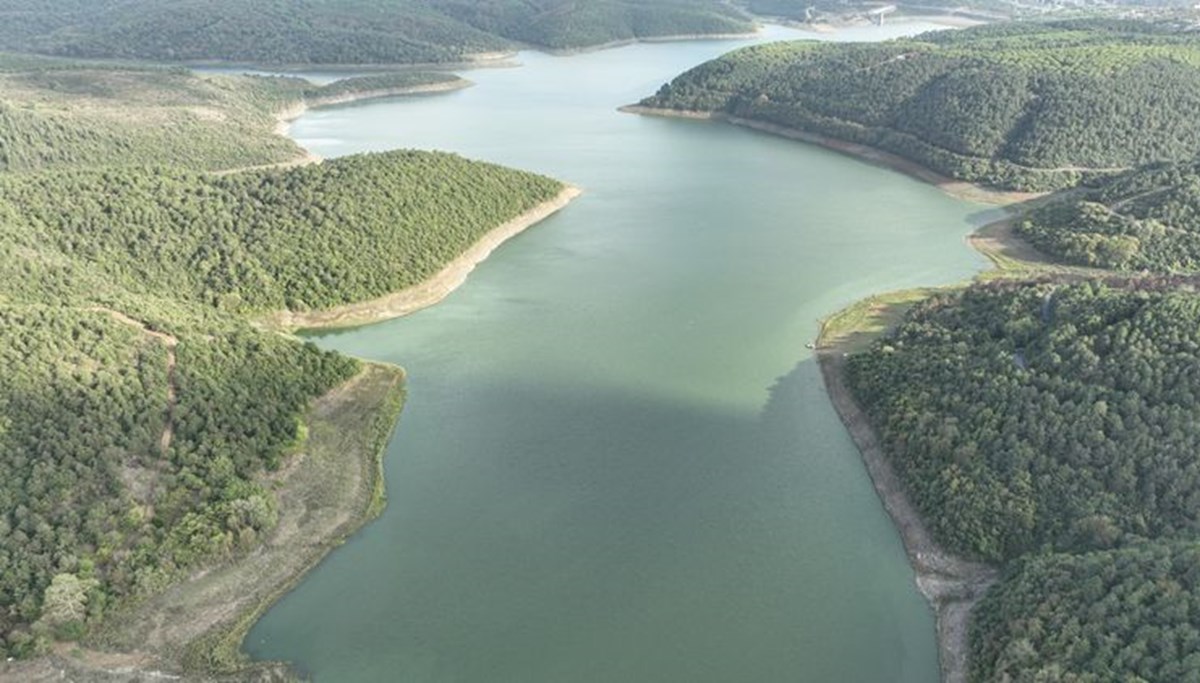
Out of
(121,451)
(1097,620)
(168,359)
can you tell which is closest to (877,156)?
(1097,620)

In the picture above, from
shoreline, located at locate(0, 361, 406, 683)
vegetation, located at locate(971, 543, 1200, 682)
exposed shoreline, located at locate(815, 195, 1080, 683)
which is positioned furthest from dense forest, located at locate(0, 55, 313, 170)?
vegetation, located at locate(971, 543, 1200, 682)

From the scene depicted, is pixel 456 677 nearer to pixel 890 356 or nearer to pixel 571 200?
pixel 890 356

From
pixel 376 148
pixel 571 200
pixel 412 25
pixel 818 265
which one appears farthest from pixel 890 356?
pixel 412 25

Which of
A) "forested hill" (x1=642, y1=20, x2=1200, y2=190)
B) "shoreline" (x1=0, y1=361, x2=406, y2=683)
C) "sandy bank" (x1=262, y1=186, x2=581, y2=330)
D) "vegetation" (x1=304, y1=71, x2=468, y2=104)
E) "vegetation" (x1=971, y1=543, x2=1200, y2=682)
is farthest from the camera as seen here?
"vegetation" (x1=304, y1=71, x2=468, y2=104)

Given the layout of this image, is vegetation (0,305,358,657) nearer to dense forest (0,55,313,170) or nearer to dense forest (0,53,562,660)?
dense forest (0,53,562,660)

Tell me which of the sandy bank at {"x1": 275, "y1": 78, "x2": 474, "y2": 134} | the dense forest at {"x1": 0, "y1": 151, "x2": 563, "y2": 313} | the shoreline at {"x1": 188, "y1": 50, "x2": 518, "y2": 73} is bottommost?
the dense forest at {"x1": 0, "y1": 151, "x2": 563, "y2": 313}

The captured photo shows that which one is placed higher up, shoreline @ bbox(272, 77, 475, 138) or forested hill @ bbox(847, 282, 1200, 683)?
shoreline @ bbox(272, 77, 475, 138)

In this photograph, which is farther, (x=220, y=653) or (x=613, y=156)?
(x=613, y=156)
